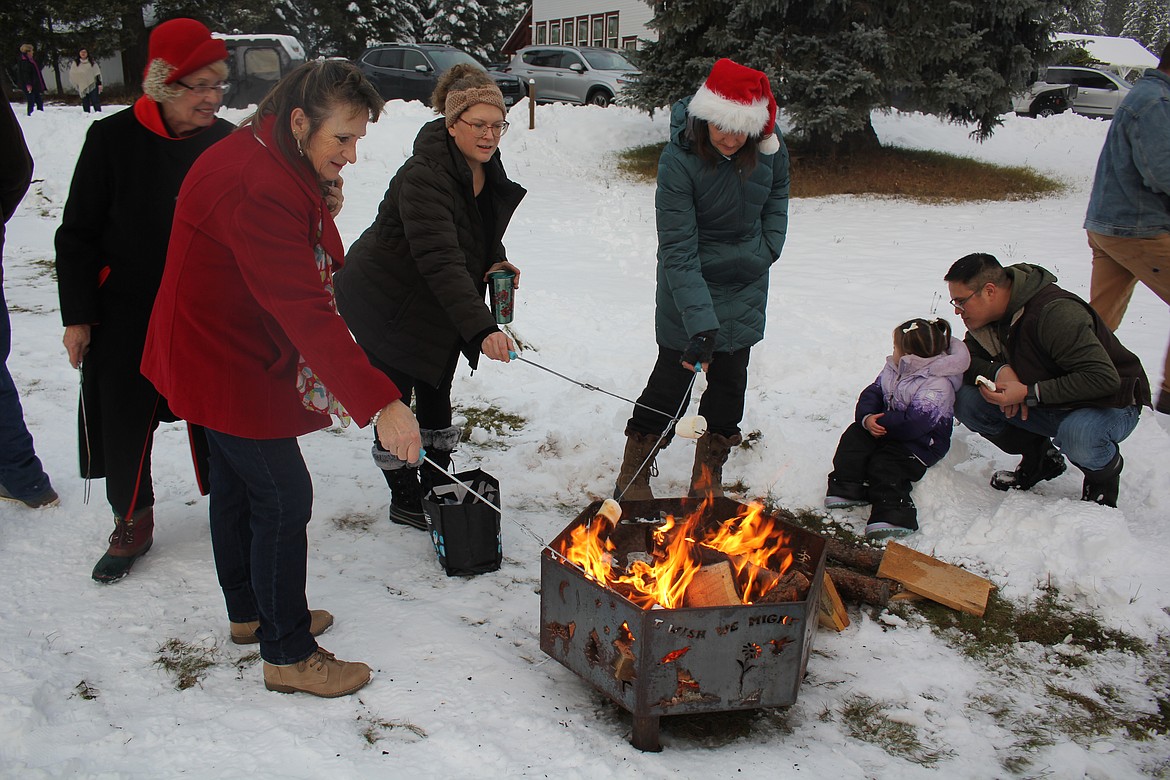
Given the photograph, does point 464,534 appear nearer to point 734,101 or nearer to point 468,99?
point 468,99

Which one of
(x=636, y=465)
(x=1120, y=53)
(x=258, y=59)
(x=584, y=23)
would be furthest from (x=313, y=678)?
(x=1120, y=53)

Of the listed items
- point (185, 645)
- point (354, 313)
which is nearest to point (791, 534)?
point (354, 313)

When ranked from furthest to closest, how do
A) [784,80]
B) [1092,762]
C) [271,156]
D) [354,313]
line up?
1. [784,80]
2. [354,313]
3. [1092,762]
4. [271,156]

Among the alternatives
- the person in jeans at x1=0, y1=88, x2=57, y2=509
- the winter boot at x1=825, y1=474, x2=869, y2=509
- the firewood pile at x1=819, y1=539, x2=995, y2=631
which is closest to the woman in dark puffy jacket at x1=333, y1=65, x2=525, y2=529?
the person in jeans at x1=0, y1=88, x2=57, y2=509

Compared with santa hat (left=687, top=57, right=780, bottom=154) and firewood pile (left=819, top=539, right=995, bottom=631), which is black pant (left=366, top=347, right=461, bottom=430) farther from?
firewood pile (left=819, top=539, right=995, bottom=631)

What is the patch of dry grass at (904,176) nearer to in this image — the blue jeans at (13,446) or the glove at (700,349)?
the glove at (700,349)

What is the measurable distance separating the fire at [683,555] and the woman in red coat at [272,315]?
0.91 m

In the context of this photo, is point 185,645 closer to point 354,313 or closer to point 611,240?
point 354,313

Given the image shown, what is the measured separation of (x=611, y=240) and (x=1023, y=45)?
23.2 feet

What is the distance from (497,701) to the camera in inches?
111

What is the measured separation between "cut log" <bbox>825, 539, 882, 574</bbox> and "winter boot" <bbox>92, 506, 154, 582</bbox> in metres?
3.00

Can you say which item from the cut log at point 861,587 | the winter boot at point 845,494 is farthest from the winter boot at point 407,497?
the winter boot at point 845,494

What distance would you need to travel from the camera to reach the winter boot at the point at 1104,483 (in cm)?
402

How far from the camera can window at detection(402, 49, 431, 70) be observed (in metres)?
18.9
